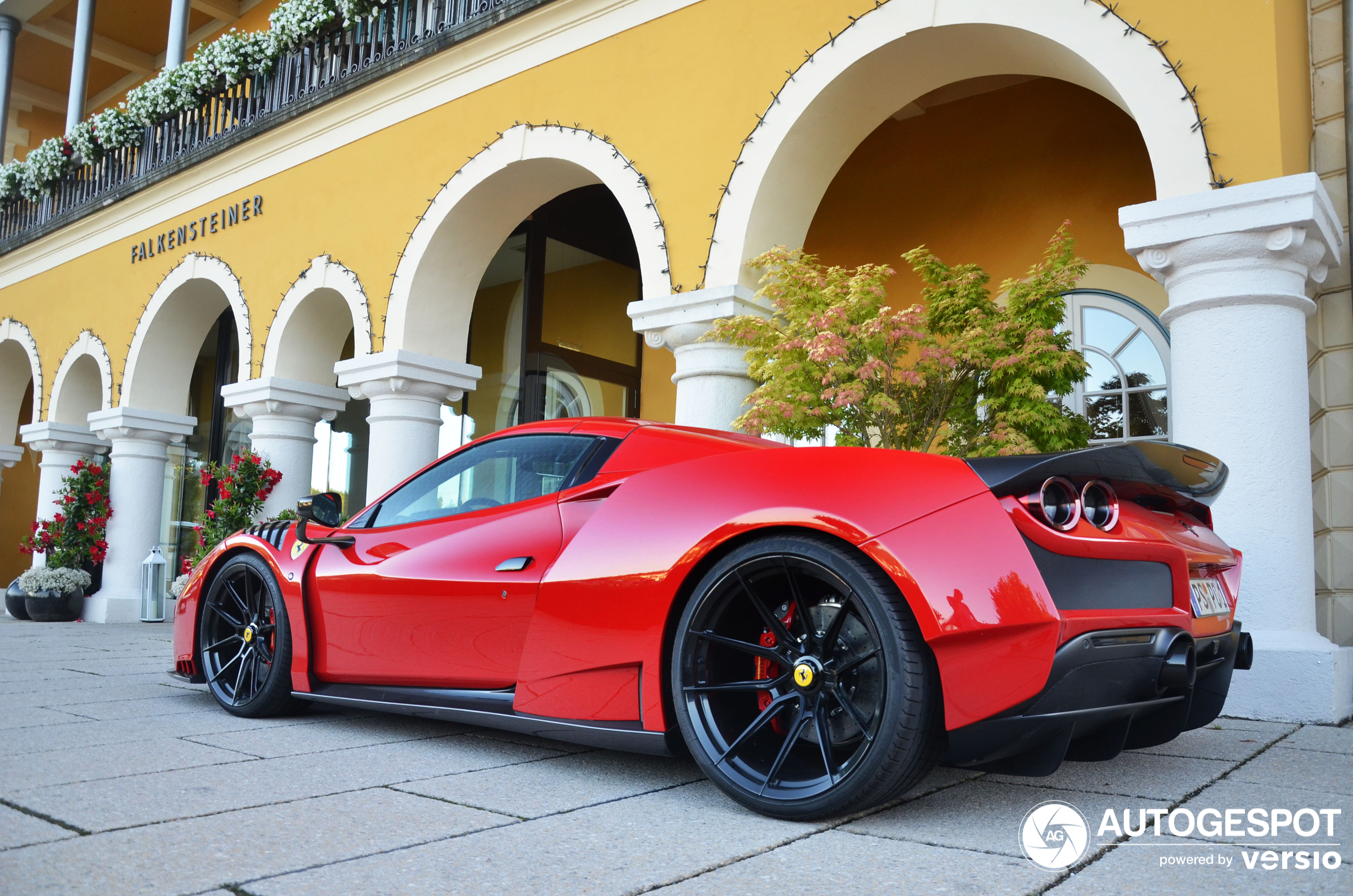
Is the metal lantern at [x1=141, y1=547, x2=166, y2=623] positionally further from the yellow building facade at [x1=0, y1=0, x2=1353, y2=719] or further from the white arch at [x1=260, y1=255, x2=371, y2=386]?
the white arch at [x1=260, y1=255, x2=371, y2=386]

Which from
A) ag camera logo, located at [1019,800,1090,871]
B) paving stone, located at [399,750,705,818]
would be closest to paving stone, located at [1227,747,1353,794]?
ag camera logo, located at [1019,800,1090,871]

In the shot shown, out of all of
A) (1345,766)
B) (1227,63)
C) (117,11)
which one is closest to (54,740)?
(1345,766)

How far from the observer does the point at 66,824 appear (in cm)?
215

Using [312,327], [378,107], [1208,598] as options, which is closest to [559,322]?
[312,327]

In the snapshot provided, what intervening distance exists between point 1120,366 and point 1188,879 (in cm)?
649

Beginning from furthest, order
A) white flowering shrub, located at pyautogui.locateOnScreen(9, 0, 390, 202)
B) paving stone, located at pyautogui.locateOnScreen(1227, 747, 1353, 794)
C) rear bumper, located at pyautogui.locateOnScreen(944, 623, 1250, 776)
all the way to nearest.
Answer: white flowering shrub, located at pyautogui.locateOnScreen(9, 0, 390, 202), paving stone, located at pyautogui.locateOnScreen(1227, 747, 1353, 794), rear bumper, located at pyautogui.locateOnScreen(944, 623, 1250, 776)

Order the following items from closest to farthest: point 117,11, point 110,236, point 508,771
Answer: point 508,771, point 110,236, point 117,11

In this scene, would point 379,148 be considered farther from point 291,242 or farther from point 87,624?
point 87,624

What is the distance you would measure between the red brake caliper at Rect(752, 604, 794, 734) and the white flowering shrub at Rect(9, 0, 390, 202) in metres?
8.86

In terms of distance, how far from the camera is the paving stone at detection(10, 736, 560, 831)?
2285 millimetres

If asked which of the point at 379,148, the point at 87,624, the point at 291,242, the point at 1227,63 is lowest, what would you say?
the point at 87,624

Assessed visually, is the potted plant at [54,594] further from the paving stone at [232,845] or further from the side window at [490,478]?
the paving stone at [232,845]

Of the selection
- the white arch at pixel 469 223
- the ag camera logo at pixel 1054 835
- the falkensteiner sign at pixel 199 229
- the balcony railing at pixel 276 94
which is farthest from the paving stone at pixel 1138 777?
the falkensteiner sign at pixel 199 229

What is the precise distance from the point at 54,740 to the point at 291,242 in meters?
7.60
